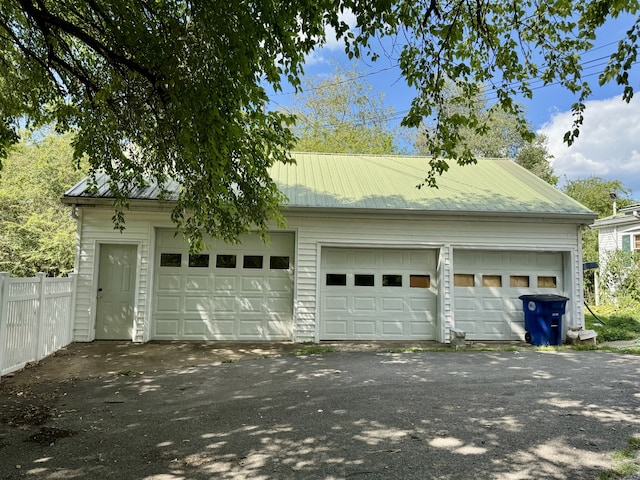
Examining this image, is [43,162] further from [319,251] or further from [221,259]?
[319,251]

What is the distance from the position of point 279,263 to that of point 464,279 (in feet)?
13.7

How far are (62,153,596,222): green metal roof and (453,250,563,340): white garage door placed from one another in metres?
1.12

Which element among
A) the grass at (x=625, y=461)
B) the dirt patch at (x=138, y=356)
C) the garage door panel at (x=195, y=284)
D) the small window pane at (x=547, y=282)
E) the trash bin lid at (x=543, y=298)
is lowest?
the dirt patch at (x=138, y=356)

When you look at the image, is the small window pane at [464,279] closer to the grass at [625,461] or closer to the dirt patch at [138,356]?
the dirt patch at [138,356]

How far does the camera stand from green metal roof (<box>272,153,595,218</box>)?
9.02m

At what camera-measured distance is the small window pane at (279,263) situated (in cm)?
916

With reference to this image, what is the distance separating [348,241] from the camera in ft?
29.6

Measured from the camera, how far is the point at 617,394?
513cm

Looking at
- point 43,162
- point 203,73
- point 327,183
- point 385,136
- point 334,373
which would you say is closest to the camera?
point 203,73

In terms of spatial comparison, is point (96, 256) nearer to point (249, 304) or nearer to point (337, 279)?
point (249, 304)

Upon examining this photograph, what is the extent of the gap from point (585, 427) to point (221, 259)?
7.05 meters

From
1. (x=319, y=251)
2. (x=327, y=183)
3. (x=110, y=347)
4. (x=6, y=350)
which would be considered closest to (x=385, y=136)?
(x=327, y=183)

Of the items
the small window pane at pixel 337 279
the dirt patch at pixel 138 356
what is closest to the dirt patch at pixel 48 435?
the dirt patch at pixel 138 356

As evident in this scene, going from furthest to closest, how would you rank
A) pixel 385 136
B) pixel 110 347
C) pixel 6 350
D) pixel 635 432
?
pixel 385 136
pixel 110 347
pixel 6 350
pixel 635 432
